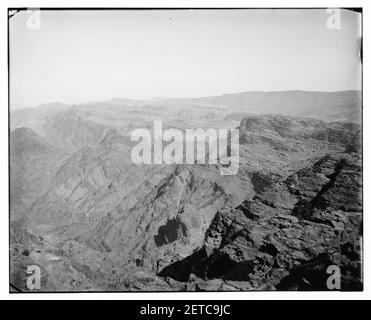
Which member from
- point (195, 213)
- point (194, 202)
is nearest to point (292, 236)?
point (195, 213)

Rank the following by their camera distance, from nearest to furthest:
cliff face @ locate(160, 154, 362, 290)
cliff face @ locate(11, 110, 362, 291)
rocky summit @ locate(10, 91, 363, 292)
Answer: cliff face @ locate(160, 154, 362, 290)
rocky summit @ locate(10, 91, 363, 292)
cliff face @ locate(11, 110, 362, 291)

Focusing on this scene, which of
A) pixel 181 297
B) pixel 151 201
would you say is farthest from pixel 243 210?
pixel 151 201

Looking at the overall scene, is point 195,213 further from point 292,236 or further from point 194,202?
point 292,236

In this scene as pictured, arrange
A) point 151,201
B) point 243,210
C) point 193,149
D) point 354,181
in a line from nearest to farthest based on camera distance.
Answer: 1. point 354,181
2. point 193,149
3. point 243,210
4. point 151,201

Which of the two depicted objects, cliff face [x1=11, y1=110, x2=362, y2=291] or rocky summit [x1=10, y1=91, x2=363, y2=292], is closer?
rocky summit [x1=10, y1=91, x2=363, y2=292]

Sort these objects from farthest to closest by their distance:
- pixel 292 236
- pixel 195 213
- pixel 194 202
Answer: pixel 194 202
pixel 195 213
pixel 292 236

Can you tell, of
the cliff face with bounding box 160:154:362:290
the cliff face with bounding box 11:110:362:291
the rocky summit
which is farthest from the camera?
the cliff face with bounding box 11:110:362:291

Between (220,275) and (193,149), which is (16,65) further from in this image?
(220,275)

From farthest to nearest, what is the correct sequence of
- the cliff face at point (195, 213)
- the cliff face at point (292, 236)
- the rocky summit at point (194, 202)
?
the cliff face at point (195, 213), the rocky summit at point (194, 202), the cliff face at point (292, 236)
